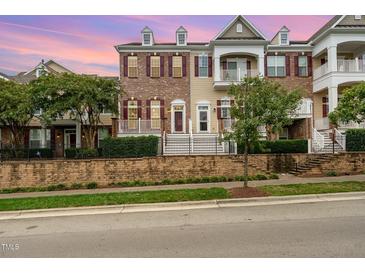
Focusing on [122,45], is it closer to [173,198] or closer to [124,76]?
[124,76]

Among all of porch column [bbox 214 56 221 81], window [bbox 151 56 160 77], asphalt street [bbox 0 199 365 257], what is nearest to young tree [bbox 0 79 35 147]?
window [bbox 151 56 160 77]

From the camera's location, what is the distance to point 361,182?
12.6 metres

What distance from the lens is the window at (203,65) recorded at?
23.8 meters

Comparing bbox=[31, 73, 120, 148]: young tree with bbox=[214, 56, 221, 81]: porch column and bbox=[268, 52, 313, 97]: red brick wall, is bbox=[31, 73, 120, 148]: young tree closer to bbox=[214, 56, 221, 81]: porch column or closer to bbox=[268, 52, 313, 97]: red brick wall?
bbox=[214, 56, 221, 81]: porch column

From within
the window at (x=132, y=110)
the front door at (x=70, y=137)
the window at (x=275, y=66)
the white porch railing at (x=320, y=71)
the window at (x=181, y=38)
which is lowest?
the front door at (x=70, y=137)

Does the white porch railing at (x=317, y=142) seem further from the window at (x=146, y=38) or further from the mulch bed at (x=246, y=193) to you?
the window at (x=146, y=38)

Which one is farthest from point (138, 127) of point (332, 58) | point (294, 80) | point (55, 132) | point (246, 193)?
point (332, 58)

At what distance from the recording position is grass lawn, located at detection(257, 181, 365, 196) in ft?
36.4

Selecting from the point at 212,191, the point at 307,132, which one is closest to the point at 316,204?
the point at 212,191

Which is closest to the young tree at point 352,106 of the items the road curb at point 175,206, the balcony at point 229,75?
the road curb at point 175,206

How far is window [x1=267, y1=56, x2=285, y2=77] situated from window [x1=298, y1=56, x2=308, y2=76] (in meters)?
1.35

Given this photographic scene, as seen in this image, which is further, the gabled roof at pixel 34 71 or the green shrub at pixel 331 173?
the gabled roof at pixel 34 71

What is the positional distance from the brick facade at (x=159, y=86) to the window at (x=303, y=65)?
9.18 metres

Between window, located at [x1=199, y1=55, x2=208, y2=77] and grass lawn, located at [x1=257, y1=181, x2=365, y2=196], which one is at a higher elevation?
window, located at [x1=199, y1=55, x2=208, y2=77]
